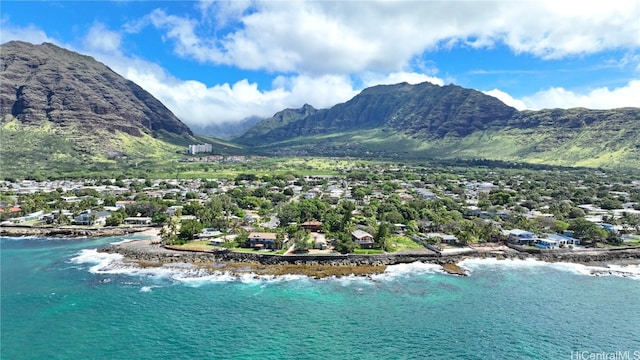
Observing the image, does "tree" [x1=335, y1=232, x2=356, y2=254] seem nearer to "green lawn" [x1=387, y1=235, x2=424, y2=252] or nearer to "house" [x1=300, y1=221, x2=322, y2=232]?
"green lawn" [x1=387, y1=235, x2=424, y2=252]

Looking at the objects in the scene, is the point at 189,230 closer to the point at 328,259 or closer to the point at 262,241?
the point at 262,241

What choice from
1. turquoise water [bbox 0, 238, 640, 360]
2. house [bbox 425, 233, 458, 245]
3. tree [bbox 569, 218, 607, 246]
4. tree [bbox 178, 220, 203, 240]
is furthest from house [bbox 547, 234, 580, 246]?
tree [bbox 178, 220, 203, 240]

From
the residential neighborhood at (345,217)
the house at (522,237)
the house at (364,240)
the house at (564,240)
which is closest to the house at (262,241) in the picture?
the residential neighborhood at (345,217)

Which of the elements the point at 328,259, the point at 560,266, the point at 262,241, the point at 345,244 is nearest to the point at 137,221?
the point at 262,241

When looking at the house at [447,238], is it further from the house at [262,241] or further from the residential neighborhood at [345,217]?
the house at [262,241]

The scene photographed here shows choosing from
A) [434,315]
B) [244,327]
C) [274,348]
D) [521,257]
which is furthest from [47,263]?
[521,257]

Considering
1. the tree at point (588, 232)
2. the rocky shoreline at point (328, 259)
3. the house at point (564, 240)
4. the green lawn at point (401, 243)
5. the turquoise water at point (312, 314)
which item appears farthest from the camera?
the tree at point (588, 232)

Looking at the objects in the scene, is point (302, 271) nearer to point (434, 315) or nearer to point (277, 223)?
point (434, 315)
